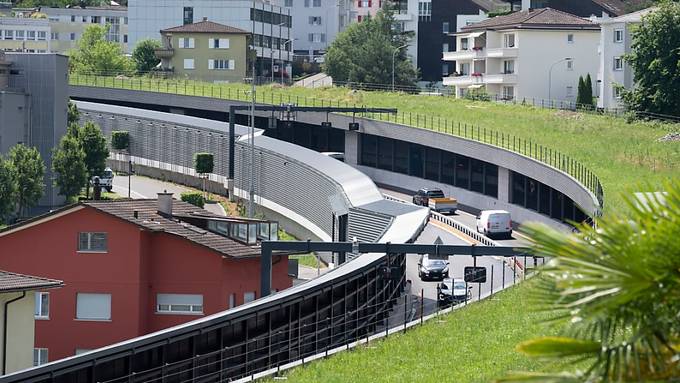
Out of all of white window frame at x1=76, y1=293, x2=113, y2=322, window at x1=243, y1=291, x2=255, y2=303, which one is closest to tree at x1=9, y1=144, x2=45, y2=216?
window at x1=243, y1=291, x2=255, y2=303

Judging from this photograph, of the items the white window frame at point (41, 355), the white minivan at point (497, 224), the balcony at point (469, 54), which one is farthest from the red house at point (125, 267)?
the balcony at point (469, 54)

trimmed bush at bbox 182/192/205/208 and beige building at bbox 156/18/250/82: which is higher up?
beige building at bbox 156/18/250/82

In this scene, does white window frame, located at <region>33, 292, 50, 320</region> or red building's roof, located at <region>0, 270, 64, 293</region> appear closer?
red building's roof, located at <region>0, 270, 64, 293</region>

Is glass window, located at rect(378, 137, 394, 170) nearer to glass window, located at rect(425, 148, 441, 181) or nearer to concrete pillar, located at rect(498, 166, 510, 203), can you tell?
glass window, located at rect(425, 148, 441, 181)

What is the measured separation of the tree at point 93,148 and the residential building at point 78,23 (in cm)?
7207

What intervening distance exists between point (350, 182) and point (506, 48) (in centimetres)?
4726

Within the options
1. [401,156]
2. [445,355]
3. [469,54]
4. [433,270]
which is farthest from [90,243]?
[469,54]

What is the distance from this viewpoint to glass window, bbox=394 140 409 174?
9344 centimetres

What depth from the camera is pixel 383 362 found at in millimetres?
26625

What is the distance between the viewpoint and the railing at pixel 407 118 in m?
69.0

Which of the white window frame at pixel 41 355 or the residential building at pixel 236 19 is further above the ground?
the residential building at pixel 236 19

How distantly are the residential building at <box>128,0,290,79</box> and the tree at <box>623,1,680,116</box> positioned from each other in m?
60.7

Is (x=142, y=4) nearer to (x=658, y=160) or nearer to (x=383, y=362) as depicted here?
(x=658, y=160)

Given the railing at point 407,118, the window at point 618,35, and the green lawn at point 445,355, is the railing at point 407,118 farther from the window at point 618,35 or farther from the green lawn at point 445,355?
the green lawn at point 445,355
